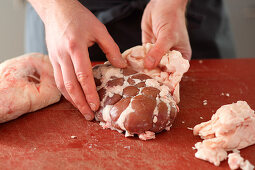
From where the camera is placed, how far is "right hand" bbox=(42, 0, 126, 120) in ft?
4.11

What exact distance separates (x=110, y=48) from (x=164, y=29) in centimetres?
43

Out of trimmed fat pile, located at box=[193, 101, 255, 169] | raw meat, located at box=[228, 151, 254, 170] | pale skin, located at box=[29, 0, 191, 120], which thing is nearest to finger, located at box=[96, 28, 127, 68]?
pale skin, located at box=[29, 0, 191, 120]

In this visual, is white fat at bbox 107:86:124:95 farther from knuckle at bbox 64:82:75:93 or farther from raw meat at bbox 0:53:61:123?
raw meat at bbox 0:53:61:123

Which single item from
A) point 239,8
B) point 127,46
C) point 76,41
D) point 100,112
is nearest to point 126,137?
point 100,112

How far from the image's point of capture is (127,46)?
2225 millimetres

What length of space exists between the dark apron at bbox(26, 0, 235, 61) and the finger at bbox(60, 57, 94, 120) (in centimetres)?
87

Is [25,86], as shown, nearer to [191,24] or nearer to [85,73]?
[85,73]

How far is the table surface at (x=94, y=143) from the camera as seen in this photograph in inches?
42.7

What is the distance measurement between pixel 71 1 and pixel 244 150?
3.55 feet

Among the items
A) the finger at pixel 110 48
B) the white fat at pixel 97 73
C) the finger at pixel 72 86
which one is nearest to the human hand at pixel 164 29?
the finger at pixel 110 48

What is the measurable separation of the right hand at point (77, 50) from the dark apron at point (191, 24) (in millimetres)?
742

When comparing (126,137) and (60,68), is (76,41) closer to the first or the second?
(60,68)

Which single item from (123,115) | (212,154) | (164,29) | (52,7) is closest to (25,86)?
(52,7)

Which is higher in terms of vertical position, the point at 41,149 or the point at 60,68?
the point at 60,68
